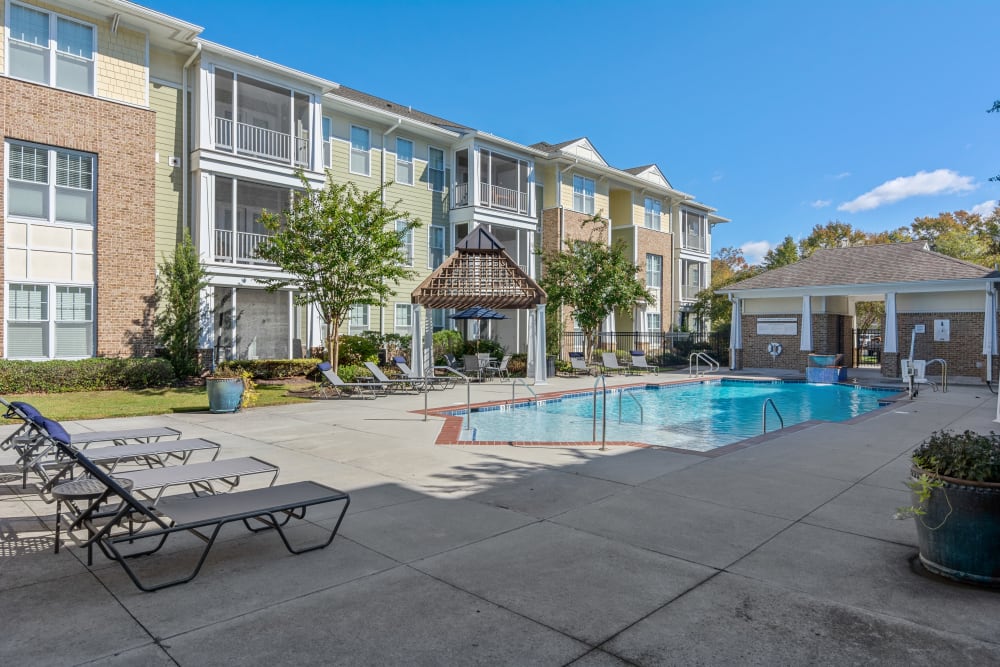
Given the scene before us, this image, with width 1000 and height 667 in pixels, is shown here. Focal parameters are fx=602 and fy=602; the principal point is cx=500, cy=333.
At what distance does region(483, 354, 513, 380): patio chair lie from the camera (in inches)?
848

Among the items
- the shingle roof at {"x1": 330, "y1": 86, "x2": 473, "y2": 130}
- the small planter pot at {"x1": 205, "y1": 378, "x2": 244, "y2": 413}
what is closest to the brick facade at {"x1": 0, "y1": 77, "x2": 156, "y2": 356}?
the small planter pot at {"x1": 205, "y1": 378, "x2": 244, "y2": 413}

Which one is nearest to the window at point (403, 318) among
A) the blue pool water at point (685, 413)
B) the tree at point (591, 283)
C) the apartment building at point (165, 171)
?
the apartment building at point (165, 171)

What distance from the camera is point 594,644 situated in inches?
127

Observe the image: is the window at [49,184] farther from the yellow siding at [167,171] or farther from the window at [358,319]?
the window at [358,319]

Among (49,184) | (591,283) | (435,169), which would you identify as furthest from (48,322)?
(591,283)

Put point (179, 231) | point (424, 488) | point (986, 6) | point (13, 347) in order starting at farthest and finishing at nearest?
point (179, 231) → point (13, 347) → point (986, 6) → point (424, 488)

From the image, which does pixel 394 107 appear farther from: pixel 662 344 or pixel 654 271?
pixel 662 344

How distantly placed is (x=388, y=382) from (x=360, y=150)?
11280 mm

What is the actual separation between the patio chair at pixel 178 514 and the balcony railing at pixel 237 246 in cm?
1508

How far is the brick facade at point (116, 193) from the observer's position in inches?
629

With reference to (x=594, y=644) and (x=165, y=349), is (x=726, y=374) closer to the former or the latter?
(x=165, y=349)

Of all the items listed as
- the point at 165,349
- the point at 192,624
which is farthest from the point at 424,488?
the point at 165,349

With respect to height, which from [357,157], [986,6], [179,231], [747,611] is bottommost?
[747,611]

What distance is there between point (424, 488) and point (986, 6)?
39.4 feet
